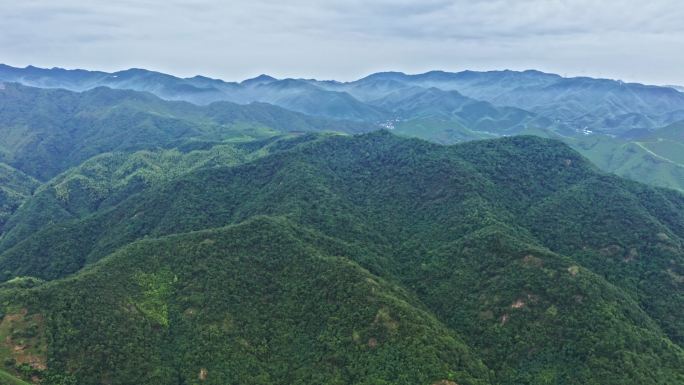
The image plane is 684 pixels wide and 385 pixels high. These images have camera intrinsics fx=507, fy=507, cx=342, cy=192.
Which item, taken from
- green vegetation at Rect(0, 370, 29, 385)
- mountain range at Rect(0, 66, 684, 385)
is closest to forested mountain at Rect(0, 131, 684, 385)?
mountain range at Rect(0, 66, 684, 385)

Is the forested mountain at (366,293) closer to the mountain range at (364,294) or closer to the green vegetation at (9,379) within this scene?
the mountain range at (364,294)

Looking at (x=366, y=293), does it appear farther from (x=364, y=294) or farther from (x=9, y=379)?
(x=9, y=379)

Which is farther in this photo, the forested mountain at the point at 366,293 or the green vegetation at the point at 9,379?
the forested mountain at the point at 366,293

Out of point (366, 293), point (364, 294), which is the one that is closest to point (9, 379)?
point (364, 294)

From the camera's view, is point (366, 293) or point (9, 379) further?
point (366, 293)

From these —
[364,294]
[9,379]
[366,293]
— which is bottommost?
[9,379]

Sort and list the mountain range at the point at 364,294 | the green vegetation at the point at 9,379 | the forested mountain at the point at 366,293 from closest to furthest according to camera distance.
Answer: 1. the green vegetation at the point at 9,379
2. the mountain range at the point at 364,294
3. the forested mountain at the point at 366,293

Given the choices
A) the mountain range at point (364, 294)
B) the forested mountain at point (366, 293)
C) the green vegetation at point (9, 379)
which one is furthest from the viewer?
the forested mountain at point (366, 293)

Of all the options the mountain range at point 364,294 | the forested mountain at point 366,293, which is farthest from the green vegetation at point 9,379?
the forested mountain at point 366,293

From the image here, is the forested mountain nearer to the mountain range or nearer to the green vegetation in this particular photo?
the mountain range
